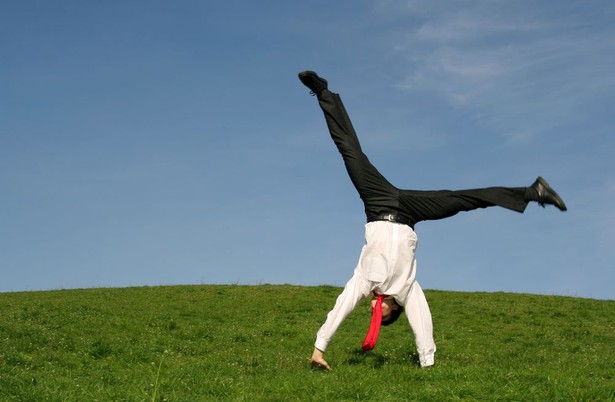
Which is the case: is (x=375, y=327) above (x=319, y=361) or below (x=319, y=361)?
above

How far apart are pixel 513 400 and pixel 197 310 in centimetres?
1799

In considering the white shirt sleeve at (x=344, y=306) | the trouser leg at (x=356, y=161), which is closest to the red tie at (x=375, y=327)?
the white shirt sleeve at (x=344, y=306)

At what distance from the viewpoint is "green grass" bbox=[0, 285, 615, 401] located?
37.5ft

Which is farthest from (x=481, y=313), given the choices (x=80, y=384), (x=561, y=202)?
(x=80, y=384)

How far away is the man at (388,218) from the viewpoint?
1285 centimetres

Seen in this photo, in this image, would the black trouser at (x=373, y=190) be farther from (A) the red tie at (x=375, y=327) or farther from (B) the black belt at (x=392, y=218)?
(A) the red tie at (x=375, y=327)

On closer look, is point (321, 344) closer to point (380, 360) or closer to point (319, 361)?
point (319, 361)

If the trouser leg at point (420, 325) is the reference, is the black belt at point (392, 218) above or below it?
above

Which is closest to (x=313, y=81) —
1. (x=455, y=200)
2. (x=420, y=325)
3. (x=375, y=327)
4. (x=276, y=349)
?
(x=455, y=200)

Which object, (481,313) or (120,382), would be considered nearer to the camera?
(120,382)

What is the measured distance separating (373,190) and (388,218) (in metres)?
0.56

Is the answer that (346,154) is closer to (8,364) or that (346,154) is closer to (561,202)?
(561,202)

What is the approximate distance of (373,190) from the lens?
13305 mm

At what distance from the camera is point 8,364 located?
16.0m
